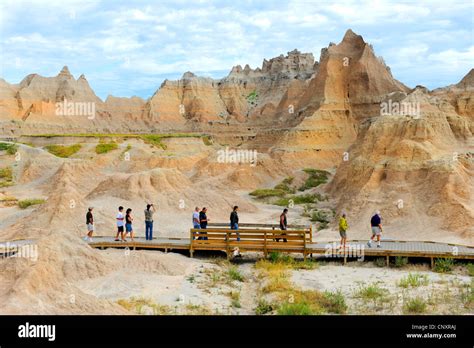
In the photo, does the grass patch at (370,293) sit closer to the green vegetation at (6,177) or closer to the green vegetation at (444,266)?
the green vegetation at (444,266)

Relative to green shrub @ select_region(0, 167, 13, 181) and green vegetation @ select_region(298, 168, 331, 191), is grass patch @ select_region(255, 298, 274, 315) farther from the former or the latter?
green shrub @ select_region(0, 167, 13, 181)

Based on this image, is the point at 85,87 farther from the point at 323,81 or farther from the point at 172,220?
the point at 172,220

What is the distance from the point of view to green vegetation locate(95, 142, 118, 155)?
56.1 m

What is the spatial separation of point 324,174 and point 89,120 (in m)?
66.6

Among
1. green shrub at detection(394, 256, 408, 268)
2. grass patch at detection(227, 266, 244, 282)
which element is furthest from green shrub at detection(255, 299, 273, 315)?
green shrub at detection(394, 256, 408, 268)

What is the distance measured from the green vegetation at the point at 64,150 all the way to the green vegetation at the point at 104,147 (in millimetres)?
3023

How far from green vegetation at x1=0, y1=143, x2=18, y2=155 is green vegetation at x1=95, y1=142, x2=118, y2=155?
8.14 metres

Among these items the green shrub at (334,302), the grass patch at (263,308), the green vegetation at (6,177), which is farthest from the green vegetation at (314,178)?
the grass patch at (263,308)

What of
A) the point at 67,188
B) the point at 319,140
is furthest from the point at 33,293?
the point at 319,140

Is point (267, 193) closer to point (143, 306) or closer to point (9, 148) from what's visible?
point (143, 306)

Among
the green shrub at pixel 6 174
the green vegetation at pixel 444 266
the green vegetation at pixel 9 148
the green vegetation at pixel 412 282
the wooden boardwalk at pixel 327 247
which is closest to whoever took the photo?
the green vegetation at pixel 412 282

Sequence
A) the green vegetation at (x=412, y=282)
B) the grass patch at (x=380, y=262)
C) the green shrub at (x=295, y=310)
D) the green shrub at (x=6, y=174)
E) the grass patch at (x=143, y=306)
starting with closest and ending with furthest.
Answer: the green shrub at (x=295, y=310), the grass patch at (x=143, y=306), the green vegetation at (x=412, y=282), the grass patch at (x=380, y=262), the green shrub at (x=6, y=174)

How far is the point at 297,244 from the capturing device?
17.7 meters

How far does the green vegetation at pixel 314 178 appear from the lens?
42475 millimetres
